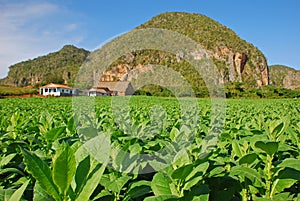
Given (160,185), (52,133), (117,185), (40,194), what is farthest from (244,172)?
(52,133)

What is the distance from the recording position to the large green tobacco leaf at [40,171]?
0.80 meters

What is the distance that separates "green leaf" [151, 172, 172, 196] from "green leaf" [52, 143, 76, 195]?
434 millimetres

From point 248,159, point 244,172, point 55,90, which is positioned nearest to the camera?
point 244,172

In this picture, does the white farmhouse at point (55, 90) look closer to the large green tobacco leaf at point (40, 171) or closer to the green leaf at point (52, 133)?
the green leaf at point (52, 133)

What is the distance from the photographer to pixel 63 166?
788 millimetres

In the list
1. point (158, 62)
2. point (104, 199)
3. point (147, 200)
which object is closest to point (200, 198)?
point (147, 200)

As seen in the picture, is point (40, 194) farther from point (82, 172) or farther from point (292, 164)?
point (292, 164)

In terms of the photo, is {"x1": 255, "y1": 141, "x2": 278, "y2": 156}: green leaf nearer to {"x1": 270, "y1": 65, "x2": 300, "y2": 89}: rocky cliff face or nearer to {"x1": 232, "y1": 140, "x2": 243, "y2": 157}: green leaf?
{"x1": 232, "y1": 140, "x2": 243, "y2": 157}: green leaf

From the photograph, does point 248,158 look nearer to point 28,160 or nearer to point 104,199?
point 104,199

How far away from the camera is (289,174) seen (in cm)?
149

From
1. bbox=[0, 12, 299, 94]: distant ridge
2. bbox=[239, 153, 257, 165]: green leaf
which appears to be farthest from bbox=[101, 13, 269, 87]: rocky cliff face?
bbox=[239, 153, 257, 165]: green leaf

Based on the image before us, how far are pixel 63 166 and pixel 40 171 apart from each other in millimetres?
89

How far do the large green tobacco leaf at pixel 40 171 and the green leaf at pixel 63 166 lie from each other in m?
0.04

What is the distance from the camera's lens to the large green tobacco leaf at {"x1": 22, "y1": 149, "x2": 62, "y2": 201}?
800 millimetres
